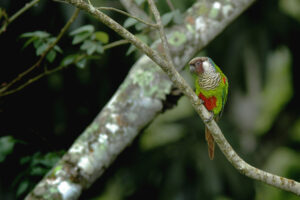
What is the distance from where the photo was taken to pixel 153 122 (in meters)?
5.45

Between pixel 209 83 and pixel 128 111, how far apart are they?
23.9 inches

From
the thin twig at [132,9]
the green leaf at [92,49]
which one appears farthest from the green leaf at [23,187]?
the thin twig at [132,9]

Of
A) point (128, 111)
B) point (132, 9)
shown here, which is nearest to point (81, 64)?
point (128, 111)

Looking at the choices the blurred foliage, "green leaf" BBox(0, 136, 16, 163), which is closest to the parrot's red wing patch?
the blurred foliage

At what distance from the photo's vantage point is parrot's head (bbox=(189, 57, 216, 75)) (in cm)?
295

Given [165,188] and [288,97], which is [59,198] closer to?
[165,188]

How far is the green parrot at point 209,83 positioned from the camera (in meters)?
3.04

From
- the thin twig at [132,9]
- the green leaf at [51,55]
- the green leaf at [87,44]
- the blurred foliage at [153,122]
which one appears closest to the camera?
the green leaf at [87,44]

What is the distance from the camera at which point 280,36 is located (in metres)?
5.66

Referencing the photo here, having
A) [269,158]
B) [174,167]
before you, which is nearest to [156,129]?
[174,167]

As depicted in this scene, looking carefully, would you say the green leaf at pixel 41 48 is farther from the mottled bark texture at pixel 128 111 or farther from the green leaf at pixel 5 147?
the green leaf at pixel 5 147

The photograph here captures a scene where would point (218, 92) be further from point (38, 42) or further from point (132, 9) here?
point (38, 42)

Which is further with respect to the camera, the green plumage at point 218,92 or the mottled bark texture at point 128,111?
the green plumage at point 218,92

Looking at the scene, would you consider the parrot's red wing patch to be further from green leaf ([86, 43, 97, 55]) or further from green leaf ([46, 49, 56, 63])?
green leaf ([46, 49, 56, 63])
